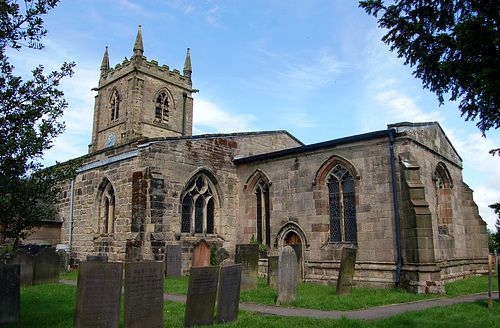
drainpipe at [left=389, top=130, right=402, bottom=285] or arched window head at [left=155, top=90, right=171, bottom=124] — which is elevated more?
arched window head at [left=155, top=90, right=171, bottom=124]

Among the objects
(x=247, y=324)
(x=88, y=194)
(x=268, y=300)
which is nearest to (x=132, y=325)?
(x=247, y=324)

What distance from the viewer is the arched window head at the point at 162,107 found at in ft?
132

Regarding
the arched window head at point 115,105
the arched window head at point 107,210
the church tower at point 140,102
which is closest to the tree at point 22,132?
the arched window head at point 107,210

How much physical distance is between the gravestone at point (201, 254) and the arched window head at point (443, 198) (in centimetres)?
955

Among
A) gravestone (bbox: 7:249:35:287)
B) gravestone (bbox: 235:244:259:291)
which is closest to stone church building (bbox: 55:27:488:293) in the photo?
gravestone (bbox: 235:244:259:291)

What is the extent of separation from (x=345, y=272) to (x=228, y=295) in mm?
5064

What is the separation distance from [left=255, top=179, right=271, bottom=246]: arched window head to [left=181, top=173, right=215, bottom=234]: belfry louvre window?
2.11 metres

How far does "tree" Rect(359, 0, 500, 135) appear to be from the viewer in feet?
23.6

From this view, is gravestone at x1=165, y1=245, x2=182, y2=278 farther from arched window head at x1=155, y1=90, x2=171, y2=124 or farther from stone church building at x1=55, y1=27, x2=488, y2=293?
arched window head at x1=155, y1=90, x2=171, y2=124

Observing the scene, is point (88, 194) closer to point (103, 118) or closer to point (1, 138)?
point (1, 138)

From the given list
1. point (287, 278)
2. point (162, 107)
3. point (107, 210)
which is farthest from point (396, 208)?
point (162, 107)

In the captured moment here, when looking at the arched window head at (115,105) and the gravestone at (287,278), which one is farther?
the arched window head at (115,105)

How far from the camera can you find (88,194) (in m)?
19.0

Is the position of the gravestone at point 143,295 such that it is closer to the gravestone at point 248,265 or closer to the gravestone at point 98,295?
the gravestone at point 98,295
